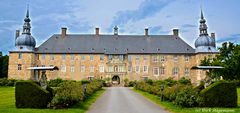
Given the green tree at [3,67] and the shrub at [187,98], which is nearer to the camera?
the shrub at [187,98]

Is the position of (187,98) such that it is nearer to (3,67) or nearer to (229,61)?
(229,61)

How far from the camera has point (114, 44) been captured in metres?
60.8

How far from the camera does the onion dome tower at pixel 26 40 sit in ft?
188

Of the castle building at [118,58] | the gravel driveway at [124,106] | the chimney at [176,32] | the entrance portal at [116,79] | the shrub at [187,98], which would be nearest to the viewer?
the gravel driveway at [124,106]

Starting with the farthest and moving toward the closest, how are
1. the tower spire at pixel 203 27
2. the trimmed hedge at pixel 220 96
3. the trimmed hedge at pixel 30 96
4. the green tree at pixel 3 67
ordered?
1. the green tree at pixel 3 67
2. the tower spire at pixel 203 27
3. the trimmed hedge at pixel 220 96
4. the trimmed hedge at pixel 30 96

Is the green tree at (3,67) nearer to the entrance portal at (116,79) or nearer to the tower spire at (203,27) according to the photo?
the entrance portal at (116,79)

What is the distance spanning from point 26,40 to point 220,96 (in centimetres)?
4709

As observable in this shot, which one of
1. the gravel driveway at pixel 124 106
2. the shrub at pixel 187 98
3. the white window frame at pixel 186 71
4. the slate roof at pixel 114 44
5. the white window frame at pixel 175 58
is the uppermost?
the slate roof at pixel 114 44

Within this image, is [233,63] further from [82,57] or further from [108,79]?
[82,57]

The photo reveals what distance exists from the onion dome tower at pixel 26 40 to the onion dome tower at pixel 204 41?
3095 centimetres

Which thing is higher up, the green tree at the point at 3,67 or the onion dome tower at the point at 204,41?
the onion dome tower at the point at 204,41

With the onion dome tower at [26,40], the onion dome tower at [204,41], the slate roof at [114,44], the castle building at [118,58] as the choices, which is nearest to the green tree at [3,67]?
the onion dome tower at [26,40]

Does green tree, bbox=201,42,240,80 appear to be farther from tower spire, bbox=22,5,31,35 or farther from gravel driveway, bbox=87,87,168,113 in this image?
tower spire, bbox=22,5,31,35

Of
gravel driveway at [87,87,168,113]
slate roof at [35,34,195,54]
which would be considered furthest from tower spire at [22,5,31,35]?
gravel driveway at [87,87,168,113]
